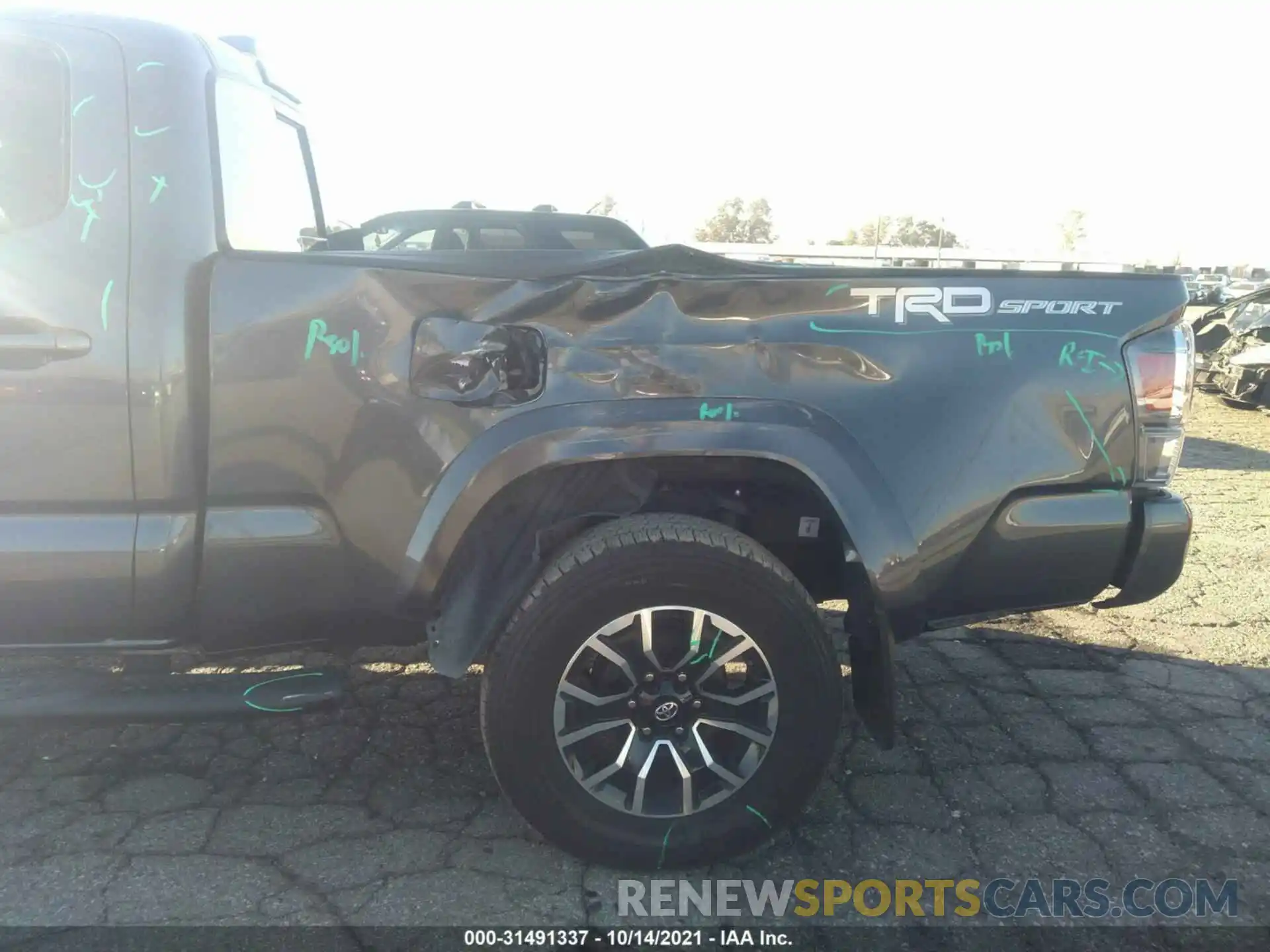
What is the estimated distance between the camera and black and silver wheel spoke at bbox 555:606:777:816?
2.23 m

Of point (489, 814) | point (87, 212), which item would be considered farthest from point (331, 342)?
point (489, 814)

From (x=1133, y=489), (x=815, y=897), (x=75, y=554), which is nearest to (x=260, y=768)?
(x=75, y=554)

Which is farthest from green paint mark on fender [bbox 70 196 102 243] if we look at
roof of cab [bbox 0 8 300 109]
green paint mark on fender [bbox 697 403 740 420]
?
green paint mark on fender [bbox 697 403 740 420]

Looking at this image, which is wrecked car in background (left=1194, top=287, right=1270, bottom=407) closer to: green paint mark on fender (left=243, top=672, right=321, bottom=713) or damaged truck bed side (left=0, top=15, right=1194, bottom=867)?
damaged truck bed side (left=0, top=15, right=1194, bottom=867)

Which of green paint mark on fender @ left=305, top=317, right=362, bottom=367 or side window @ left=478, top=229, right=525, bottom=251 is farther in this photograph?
side window @ left=478, top=229, right=525, bottom=251

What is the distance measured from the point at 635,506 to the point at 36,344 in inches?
59.2

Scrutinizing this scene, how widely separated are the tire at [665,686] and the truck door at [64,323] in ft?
3.37

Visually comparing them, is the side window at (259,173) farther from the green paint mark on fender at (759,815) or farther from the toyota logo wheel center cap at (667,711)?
the green paint mark on fender at (759,815)

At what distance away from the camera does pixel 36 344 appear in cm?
204

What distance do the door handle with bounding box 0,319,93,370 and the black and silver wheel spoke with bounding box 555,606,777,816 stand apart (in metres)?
1.40

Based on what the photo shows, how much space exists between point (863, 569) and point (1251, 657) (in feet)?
8.07

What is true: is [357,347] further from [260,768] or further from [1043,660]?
[1043,660]

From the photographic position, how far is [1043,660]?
143 inches

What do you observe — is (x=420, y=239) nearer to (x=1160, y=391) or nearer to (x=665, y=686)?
(x=665, y=686)
